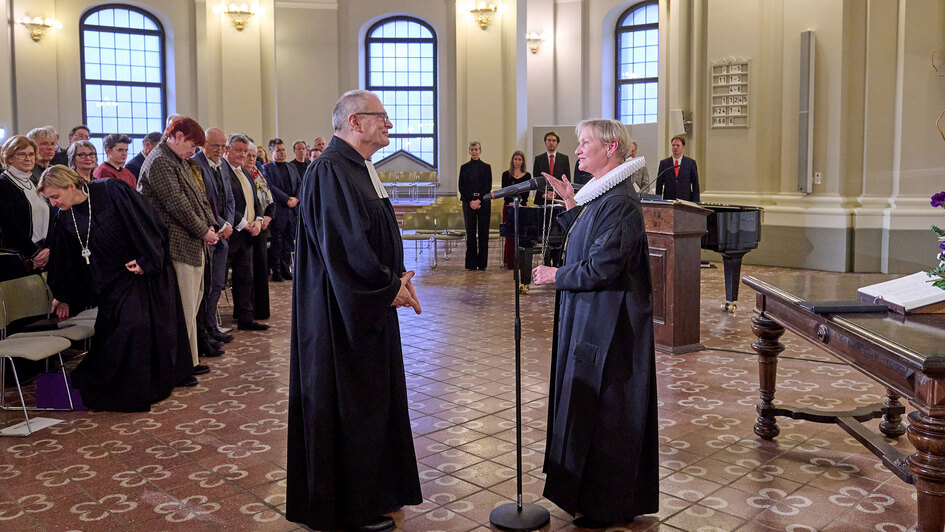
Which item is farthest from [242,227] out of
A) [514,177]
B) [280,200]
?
[514,177]

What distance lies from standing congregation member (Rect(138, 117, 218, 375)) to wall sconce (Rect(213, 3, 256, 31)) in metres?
10.0

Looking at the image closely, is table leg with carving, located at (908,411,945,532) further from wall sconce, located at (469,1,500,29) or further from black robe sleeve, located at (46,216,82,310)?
wall sconce, located at (469,1,500,29)

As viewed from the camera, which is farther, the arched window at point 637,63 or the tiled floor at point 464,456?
the arched window at point 637,63

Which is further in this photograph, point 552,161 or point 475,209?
point 475,209

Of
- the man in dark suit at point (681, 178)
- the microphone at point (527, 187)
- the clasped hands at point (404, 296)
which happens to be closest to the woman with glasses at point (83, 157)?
the clasped hands at point (404, 296)

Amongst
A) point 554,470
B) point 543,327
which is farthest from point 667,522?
point 543,327

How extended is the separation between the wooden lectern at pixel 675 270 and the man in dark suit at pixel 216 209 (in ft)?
11.0

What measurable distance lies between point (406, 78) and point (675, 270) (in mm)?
15001

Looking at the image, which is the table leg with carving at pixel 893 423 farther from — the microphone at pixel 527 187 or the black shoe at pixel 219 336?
the black shoe at pixel 219 336

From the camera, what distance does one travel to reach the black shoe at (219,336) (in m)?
7.10

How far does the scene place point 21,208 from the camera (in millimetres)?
6203

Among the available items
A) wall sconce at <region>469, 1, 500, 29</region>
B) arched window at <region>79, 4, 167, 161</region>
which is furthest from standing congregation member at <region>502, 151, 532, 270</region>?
arched window at <region>79, 4, 167, 161</region>

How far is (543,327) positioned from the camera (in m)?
7.77

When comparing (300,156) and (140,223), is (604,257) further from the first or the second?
(300,156)
